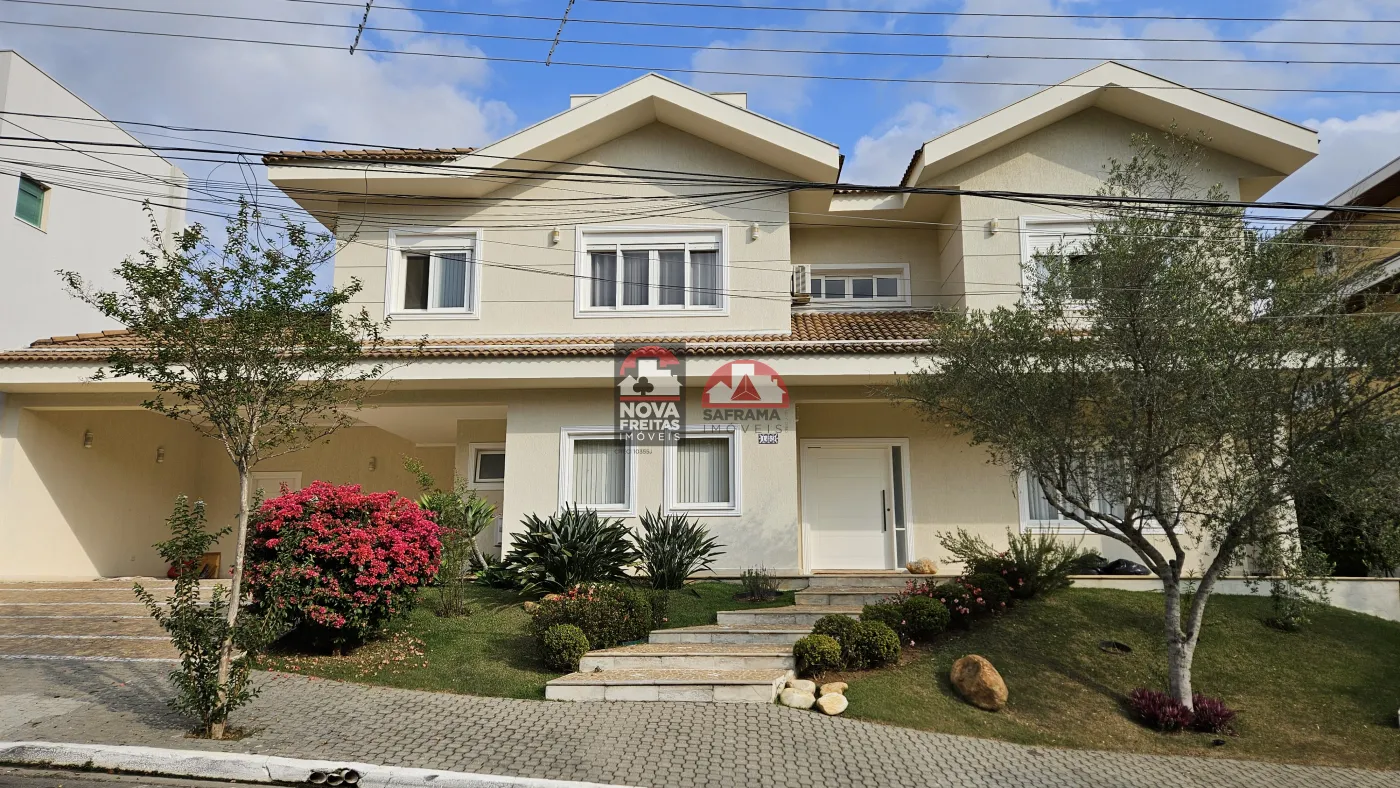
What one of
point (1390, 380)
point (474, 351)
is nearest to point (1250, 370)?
point (1390, 380)

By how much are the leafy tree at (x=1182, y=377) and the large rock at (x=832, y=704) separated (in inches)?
114

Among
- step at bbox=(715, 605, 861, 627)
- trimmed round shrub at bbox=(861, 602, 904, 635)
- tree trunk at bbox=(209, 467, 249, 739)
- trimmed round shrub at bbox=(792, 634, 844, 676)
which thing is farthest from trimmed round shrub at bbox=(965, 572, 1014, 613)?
tree trunk at bbox=(209, 467, 249, 739)

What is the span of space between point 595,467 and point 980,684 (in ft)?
23.1

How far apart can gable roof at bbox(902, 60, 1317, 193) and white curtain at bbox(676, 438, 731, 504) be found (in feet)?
20.1

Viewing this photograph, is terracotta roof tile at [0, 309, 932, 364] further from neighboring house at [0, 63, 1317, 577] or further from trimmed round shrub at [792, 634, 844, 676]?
trimmed round shrub at [792, 634, 844, 676]

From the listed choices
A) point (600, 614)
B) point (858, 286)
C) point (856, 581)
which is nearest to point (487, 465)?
point (600, 614)

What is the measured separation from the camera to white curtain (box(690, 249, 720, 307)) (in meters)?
14.9

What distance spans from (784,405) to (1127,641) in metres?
5.80

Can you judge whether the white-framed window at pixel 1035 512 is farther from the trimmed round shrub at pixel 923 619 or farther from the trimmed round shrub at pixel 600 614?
the trimmed round shrub at pixel 600 614

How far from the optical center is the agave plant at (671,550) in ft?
40.1

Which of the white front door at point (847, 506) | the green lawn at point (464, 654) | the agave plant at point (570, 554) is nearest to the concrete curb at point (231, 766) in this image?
the green lawn at point (464, 654)

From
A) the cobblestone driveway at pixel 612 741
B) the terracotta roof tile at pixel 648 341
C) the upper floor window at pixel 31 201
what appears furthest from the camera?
the upper floor window at pixel 31 201

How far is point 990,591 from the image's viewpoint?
1091 cm

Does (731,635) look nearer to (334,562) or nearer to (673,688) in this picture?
(673,688)
